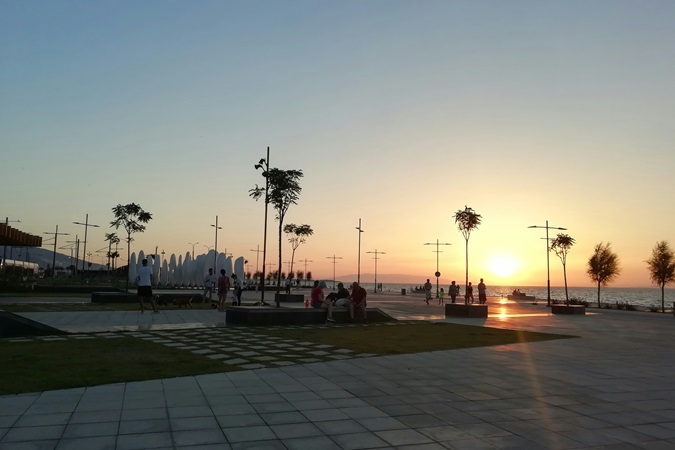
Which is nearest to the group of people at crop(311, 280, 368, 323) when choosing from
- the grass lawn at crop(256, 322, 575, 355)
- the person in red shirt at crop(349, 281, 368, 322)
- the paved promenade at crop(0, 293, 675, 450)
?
the person in red shirt at crop(349, 281, 368, 322)

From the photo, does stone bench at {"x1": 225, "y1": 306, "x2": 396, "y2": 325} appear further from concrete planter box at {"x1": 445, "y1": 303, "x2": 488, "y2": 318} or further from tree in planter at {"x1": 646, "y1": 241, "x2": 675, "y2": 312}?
tree in planter at {"x1": 646, "y1": 241, "x2": 675, "y2": 312}

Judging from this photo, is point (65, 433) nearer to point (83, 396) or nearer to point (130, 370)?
point (83, 396)

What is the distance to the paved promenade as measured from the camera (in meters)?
4.85

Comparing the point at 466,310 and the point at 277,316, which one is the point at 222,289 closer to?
the point at 277,316

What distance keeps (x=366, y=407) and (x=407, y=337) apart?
7.86m

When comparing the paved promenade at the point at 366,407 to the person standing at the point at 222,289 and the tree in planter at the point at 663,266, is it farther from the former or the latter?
the tree in planter at the point at 663,266

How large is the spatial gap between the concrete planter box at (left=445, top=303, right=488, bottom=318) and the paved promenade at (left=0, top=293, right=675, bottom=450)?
491 inches

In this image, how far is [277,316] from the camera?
53.2ft

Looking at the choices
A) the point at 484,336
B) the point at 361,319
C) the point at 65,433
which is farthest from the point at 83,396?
the point at 361,319

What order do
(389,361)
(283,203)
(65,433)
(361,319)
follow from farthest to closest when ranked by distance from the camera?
(283,203)
(361,319)
(389,361)
(65,433)

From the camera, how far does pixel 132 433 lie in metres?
4.89

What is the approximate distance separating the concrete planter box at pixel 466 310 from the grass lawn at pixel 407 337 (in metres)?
5.43

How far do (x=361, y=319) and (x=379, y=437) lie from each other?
44.3 ft

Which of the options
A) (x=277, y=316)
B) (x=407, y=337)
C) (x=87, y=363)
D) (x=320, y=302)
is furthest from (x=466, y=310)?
(x=87, y=363)
